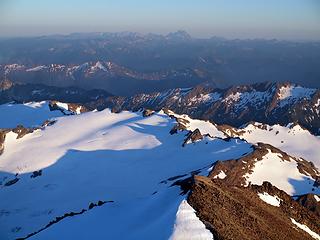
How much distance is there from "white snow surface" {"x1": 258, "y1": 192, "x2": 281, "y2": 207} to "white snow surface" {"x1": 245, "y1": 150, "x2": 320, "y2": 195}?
198 ft

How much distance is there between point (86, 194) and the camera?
12962 centimetres

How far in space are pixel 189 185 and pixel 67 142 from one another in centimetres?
12968

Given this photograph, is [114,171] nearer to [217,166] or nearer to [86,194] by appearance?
[86,194]

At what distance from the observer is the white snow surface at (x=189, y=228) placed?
41125mm

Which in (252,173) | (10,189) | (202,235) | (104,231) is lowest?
(10,189)

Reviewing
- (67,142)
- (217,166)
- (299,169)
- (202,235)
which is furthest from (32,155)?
(202,235)

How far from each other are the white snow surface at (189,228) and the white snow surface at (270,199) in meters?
18.3

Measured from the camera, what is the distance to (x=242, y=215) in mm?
49656

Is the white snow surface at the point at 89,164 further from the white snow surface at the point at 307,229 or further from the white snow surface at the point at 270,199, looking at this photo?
the white snow surface at the point at 307,229

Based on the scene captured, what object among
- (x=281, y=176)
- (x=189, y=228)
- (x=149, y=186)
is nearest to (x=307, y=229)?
(x=189, y=228)

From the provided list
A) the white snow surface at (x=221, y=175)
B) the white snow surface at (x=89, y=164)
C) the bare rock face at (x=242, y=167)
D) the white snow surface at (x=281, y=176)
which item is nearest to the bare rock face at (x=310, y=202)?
the bare rock face at (x=242, y=167)

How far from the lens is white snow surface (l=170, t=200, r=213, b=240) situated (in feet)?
135

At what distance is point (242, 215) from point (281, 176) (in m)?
88.1

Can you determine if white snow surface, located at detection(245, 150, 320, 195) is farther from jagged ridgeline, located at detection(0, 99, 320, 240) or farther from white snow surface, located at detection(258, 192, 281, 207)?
white snow surface, located at detection(258, 192, 281, 207)
